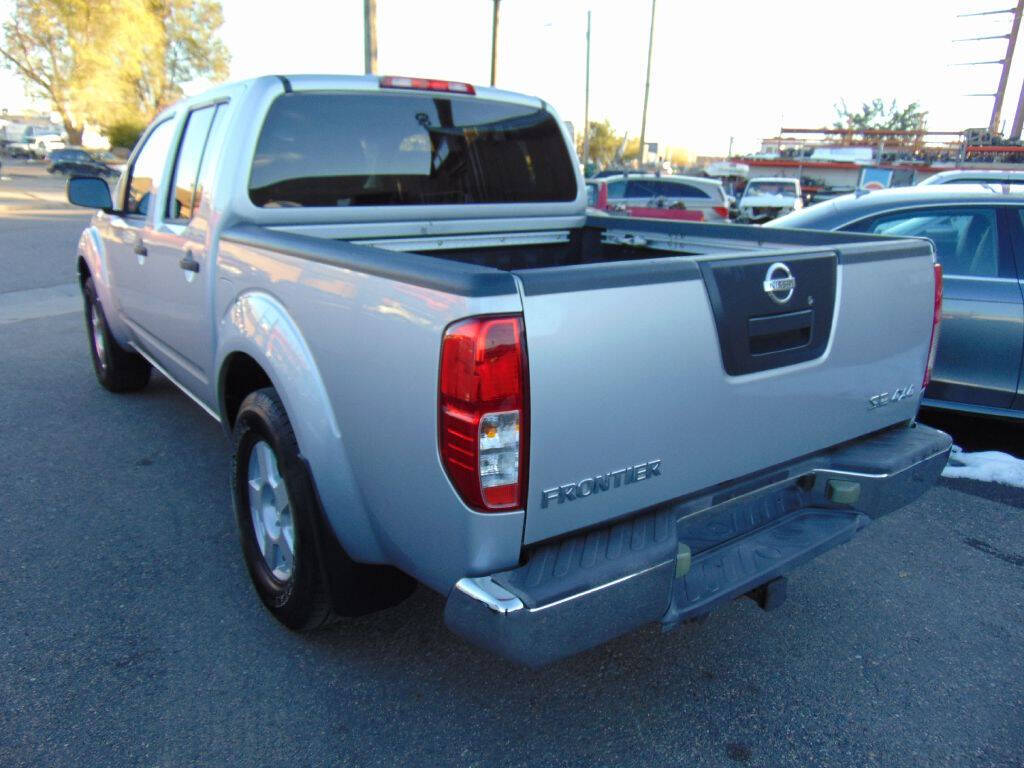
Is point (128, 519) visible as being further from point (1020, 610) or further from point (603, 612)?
point (1020, 610)

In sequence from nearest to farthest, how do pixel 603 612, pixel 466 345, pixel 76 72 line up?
pixel 466 345
pixel 603 612
pixel 76 72

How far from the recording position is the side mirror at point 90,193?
4625 millimetres

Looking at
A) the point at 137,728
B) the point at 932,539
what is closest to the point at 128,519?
the point at 137,728

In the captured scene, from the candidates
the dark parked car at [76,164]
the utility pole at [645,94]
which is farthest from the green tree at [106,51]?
the utility pole at [645,94]

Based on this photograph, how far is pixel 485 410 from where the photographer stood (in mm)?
1817

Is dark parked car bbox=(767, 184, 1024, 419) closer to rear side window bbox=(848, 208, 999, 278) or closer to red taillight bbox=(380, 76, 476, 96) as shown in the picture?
rear side window bbox=(848, 208, 999, 278)

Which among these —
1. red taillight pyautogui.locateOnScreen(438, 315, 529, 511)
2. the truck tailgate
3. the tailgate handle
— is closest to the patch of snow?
the truck tailgate

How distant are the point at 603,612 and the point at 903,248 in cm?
173

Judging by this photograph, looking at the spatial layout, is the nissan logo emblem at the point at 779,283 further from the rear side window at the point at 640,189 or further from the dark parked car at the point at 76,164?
the dark parked car at the point at 76,164

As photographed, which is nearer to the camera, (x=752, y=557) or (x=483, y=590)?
(x=483, y=590)

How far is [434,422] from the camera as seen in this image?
1.90 metres

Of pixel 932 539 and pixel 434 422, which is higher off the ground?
pixel 434 422

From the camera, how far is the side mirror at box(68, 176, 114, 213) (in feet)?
15.2

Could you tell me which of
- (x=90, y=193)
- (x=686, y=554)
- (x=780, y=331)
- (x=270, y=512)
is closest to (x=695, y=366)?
(x=780, y=331)
